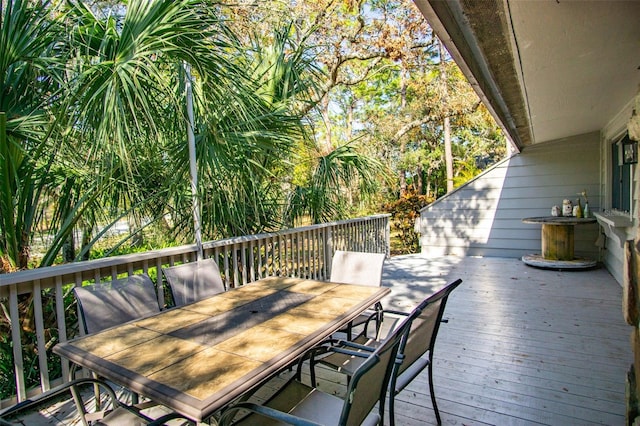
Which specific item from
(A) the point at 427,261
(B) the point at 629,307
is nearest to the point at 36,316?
(B) the point at 629,307

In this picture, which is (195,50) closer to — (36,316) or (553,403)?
(36,316)

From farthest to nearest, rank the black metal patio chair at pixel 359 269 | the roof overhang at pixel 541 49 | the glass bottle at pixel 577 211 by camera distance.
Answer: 1. the glass bottle at pixel 577 211
2. the black metal patio chair at pixel 359 269
3. the roof overhang at pixel 541 49

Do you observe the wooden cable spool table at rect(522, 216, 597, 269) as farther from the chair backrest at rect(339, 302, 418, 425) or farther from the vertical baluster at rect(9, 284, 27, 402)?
the vertical baluster at rect(9, 284, 27, 402)

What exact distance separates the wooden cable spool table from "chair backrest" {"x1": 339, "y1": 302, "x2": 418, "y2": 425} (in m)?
5.66

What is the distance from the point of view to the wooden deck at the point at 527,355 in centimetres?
228

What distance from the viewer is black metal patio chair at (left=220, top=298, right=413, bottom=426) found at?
1.30 metres

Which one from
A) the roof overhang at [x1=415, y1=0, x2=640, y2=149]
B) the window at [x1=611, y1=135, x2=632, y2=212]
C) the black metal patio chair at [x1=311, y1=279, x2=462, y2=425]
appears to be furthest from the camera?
the window at [x1=611, y1=135, x2=632, y2=212]

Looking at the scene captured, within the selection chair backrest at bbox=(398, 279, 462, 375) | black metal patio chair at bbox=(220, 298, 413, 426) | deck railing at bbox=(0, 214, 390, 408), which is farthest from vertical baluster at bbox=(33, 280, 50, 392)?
chair backrest at bbox=(398, 279, 462, 375)

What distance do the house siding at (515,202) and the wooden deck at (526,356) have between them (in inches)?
76.6

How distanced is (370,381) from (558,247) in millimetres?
6315

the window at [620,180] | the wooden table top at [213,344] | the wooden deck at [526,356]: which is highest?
the window at [620,180]

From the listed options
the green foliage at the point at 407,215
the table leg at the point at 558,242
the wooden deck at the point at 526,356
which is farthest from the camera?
the green foliage at the point at 407,215

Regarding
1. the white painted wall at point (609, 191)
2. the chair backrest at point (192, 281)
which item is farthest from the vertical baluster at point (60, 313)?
the white painted wall at point (609, 191)

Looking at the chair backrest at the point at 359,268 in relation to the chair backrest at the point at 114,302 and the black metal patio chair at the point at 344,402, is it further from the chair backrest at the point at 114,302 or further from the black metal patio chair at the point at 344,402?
the chair backrest at the point at 114,302
